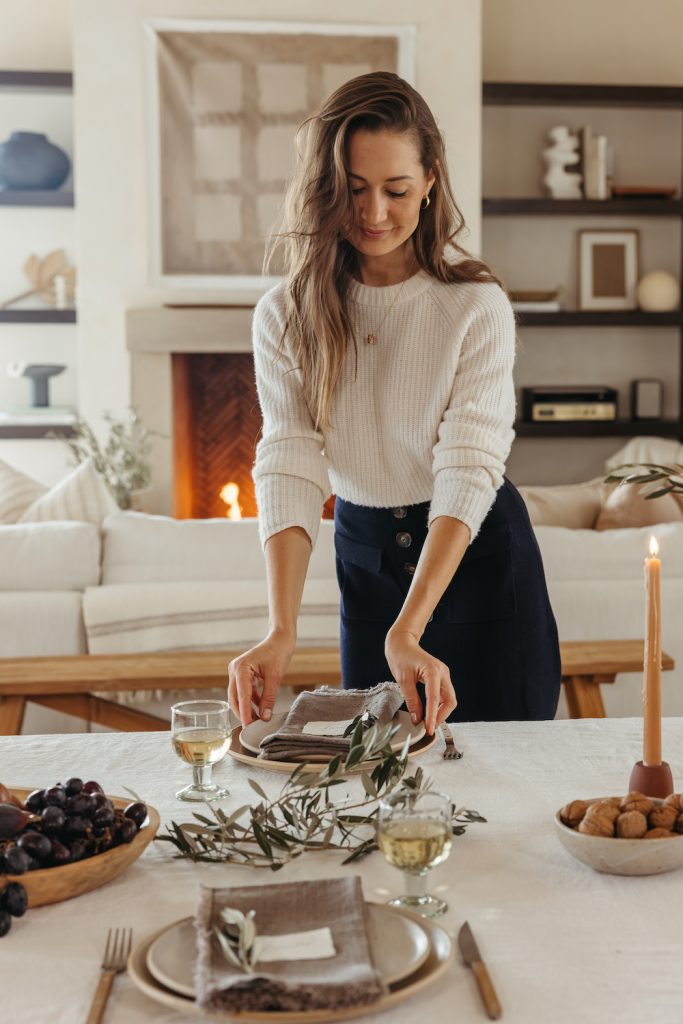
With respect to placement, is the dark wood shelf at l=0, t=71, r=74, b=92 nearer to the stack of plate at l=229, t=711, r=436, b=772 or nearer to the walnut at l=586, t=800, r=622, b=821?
the stack of plate at l=229, t=711, r=436, b=772

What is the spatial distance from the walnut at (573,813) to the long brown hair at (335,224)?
2.54ft

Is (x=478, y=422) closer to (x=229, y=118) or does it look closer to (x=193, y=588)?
(x=193, y=588)

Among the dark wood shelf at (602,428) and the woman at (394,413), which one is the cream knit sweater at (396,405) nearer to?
the woman at (394,413)

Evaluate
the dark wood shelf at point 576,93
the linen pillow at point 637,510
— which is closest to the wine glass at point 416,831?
the linen pillow at point 637,510

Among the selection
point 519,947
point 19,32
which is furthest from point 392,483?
point 19,32

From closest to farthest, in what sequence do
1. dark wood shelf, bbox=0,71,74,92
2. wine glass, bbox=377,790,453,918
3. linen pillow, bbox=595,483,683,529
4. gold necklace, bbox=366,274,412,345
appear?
1. wine glass, bbox=377,790,453,918
2. gold necklace, bbox=366,274,412,345
3. linen pillow, bbox=595,483,683,529
4. dark wood shelf, bbox=0,71,74,92

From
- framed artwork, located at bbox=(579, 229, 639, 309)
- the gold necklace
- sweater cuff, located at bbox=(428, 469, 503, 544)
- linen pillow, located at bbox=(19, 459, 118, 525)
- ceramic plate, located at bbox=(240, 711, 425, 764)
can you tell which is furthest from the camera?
framed artwork, located at bbox=(579, 229, 639, 309)

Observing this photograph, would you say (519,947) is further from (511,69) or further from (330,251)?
(511,69)

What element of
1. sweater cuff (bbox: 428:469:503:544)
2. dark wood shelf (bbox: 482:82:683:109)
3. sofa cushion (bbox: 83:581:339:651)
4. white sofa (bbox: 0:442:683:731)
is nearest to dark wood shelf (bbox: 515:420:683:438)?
dark wood shelf (bbox: 482:82:683:109)

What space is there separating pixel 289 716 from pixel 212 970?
1.92 feet

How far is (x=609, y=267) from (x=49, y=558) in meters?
3.98

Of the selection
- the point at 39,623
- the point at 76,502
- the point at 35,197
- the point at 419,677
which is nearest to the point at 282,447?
A: the point at 419,677

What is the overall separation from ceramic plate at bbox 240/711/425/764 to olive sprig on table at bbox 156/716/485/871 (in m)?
0.20

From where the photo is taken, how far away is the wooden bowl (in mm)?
975
